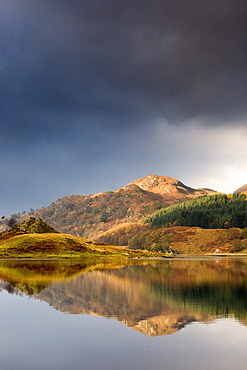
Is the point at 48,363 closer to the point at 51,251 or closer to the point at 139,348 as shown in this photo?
the point at 139,348

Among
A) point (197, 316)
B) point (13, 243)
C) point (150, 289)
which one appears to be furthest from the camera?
point (13, 243)

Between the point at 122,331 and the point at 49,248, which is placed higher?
the point at 49,248

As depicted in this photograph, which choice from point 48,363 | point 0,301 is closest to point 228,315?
point 48,363

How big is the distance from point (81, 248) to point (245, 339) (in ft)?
515

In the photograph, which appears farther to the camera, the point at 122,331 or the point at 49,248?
the point at 49,248

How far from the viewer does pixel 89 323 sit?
24000 mm

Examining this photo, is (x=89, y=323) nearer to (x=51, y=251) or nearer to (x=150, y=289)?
(x=150, y=289)

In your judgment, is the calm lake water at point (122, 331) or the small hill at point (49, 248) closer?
the calm lake water at point (122, 331)

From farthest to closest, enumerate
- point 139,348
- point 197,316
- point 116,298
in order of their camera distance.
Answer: point 116,298
point 197,316
point 139,348

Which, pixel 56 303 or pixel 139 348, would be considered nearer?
pixel 139 348

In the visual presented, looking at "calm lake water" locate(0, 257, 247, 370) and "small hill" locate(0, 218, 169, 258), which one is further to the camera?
"small hill" locate(0, 218, 169, 258)

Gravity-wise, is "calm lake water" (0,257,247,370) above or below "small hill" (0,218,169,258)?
below

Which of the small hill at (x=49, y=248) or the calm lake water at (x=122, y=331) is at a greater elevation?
the small hill at (x=49, y=248)

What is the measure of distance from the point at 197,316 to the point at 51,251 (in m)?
141
